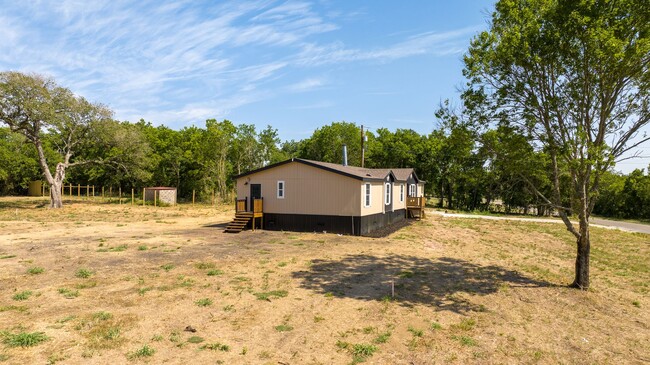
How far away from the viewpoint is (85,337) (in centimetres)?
659

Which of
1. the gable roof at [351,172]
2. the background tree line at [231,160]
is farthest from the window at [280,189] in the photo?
the background tree line at [231,160]

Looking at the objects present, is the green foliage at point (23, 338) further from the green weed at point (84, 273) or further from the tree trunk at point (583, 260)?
the tree trunk at point (583, 260)

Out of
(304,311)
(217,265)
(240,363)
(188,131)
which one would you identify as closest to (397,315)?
(304,311)

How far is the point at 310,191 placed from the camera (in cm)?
2092

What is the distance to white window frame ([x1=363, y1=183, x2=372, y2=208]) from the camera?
66.9 feet

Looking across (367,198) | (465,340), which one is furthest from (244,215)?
Result: (465,340)

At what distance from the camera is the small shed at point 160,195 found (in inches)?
1561

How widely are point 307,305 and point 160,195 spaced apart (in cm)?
3582

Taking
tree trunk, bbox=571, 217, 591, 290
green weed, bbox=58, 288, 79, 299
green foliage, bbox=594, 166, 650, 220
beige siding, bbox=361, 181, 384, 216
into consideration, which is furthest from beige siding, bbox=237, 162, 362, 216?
green foliage, bbox=594, 166, 650, 220

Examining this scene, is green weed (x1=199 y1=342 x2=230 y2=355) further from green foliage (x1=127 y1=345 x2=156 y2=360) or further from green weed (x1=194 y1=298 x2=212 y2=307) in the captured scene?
green weed (x1=194 y1=298 x2=212 y2=307)

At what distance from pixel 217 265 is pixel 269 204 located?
9744 mm

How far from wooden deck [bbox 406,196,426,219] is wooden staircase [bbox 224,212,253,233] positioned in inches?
560

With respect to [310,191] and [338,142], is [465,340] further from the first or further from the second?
[338,142]

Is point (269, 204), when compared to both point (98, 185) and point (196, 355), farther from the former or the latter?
point (98, 185)
